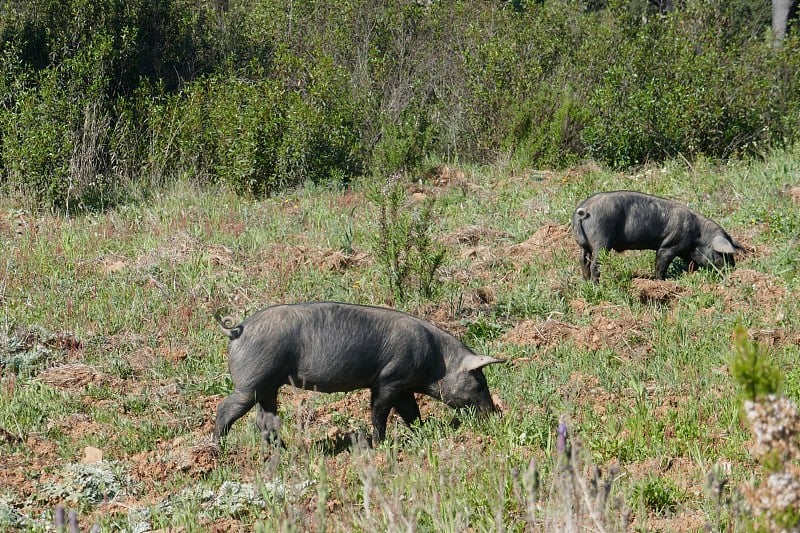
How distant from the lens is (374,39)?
18.2 metres

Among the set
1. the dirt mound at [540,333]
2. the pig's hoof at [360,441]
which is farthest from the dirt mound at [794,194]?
the pig's hoof at [360,441]

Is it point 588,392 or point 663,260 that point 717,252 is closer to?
point 663,260

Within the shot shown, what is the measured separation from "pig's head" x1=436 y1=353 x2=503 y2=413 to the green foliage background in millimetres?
7359

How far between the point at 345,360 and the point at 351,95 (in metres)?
10.6

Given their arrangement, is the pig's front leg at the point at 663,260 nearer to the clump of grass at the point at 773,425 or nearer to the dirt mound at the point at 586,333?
the dirt mound at the point at 586,333

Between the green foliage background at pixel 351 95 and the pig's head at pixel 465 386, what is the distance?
7.36 m

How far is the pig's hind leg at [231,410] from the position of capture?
5.61 m

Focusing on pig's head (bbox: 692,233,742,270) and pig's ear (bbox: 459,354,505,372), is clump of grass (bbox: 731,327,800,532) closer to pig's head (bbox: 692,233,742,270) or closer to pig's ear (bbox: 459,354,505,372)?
pig's ear (bbox: 459,354,505,372)

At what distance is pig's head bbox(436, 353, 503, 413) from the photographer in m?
5.99

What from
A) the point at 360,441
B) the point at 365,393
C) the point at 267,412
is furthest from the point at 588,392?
the point at 360,441

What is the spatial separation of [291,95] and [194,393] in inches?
314

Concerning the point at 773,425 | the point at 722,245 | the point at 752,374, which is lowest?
the point at 722,245

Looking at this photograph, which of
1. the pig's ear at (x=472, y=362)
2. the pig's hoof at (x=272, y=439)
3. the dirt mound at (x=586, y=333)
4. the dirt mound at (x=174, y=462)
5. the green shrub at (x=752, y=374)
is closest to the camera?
the green shrub at (x=752, y=374)

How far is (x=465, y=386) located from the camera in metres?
5.99
